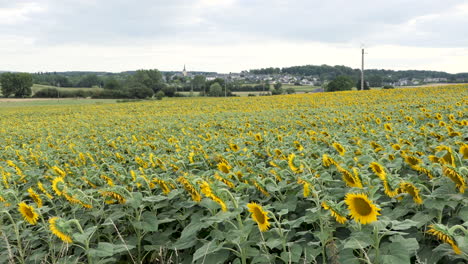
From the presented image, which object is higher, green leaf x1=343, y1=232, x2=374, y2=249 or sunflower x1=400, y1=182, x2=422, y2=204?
sunflower x1=400, y1=182, x2=422, y2=204

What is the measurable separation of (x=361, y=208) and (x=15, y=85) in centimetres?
9694

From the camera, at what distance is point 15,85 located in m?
82.1

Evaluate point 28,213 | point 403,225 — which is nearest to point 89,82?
point 28,213

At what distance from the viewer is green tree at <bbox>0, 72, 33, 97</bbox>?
81125 mm

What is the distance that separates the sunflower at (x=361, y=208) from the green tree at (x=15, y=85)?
93.7m

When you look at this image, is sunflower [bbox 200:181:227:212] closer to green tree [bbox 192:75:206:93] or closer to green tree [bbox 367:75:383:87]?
green tree [bbox 367:75:383:87]

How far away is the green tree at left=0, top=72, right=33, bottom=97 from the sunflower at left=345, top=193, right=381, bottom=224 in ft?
307

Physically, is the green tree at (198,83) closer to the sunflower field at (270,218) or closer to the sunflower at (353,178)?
the sunflower field at (270,218)

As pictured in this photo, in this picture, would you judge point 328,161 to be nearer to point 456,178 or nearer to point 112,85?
point 456,178

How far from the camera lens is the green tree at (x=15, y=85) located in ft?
266

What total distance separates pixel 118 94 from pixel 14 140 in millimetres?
60798

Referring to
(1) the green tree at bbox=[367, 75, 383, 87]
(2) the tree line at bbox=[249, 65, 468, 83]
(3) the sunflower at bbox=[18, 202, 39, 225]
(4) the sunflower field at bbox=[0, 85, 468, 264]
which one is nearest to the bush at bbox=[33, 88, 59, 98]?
(2) the tree line at bbox=[249, 65, 468, 83]

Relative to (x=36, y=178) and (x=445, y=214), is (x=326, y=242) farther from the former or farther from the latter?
(x=36, y=178)

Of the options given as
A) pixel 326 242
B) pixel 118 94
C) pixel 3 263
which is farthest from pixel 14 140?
pixel 118 94
